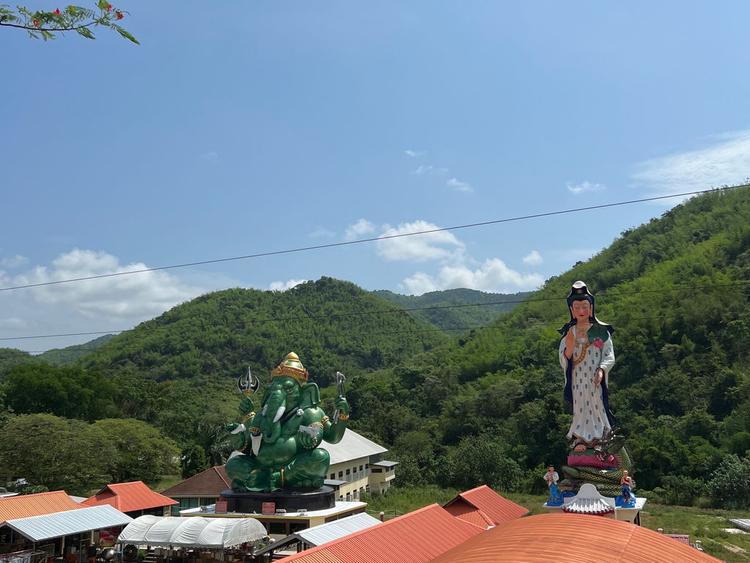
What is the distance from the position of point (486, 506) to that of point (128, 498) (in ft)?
37.9

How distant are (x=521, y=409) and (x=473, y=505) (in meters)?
22.7

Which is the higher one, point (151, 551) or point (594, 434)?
point (594, 434)

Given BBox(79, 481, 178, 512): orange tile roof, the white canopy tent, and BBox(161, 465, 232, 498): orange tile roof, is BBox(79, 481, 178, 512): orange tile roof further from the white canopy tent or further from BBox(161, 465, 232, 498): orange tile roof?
the white canopy tent

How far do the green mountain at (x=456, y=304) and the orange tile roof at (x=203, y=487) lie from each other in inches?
3241

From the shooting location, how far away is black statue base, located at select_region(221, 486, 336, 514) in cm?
1989

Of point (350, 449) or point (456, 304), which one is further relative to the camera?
point (456, 304)

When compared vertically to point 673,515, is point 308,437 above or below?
above

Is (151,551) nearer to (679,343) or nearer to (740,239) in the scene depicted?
(679,343)

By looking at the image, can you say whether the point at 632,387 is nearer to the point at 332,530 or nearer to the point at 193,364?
the point at 332,530

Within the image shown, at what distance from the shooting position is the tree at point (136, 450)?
37.8 metres

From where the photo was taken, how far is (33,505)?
19094mm

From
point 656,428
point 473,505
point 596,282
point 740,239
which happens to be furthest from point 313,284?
point 473,505

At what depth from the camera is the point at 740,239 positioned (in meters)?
54.5

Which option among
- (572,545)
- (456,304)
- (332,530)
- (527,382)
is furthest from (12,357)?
(572,545)
